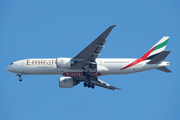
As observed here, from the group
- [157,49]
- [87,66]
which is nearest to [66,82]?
[87,66]

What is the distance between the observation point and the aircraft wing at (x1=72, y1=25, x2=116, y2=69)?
41594 millimetres

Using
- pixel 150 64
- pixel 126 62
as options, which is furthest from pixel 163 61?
pixel 126 62

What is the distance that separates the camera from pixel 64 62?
44.6m

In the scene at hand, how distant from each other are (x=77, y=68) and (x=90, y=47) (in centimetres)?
492

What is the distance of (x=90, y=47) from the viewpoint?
43438mm

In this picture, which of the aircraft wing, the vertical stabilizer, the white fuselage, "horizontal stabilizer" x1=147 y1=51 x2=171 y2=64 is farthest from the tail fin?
the aircraft wing

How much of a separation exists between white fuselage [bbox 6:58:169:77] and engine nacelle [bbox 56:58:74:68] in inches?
81.2

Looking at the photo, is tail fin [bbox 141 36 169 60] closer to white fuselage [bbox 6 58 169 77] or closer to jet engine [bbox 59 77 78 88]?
white fuselage [bbox 6 58 169 77]

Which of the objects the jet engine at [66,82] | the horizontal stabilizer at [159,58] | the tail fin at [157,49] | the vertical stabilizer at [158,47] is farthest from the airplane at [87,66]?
the jet engine at [66,82]

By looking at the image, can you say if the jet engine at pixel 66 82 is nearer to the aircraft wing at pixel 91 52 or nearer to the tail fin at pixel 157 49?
the aircraft wing at pixel 91 52

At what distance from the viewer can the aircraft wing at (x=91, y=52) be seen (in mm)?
41594

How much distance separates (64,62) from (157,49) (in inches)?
651

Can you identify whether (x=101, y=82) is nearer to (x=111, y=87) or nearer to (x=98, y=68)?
(x=111, y=87)

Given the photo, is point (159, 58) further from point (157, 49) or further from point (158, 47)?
point (158, 47)
